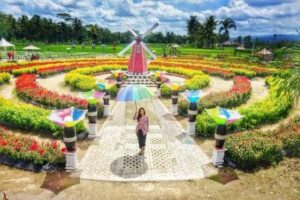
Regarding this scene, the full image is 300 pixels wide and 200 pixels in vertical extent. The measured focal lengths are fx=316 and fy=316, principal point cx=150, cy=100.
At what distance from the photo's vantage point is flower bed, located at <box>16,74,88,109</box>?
15.0 m

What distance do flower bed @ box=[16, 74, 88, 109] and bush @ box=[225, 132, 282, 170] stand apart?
740 centimetres

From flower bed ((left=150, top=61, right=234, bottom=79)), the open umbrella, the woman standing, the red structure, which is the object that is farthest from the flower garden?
the red structure

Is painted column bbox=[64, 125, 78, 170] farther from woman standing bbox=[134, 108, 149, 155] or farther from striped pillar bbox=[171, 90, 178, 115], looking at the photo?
striped pillar bbox=[171, 90, 178, 115]

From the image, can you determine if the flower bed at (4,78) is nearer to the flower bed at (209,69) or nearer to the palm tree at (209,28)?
the flower bed at (209,69)

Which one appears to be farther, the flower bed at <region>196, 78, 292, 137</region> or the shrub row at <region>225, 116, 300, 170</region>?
the flower bed at <region>196, 78, 292, 137</region>

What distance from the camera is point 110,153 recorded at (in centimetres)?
1070

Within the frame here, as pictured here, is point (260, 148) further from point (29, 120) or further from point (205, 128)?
point (29, 120)

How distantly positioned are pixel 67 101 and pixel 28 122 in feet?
9.45

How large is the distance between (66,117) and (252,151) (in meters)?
5.72

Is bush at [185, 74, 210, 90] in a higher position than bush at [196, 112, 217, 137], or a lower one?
higher

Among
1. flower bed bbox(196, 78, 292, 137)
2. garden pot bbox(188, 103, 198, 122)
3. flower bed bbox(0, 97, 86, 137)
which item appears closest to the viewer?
flower bed bbox(0, 97, 86, 137)

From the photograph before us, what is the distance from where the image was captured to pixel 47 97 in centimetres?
1583

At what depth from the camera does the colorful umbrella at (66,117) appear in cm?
921

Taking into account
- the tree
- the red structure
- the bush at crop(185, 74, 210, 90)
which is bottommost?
the bush at crop(185, 74, 210, 90)
